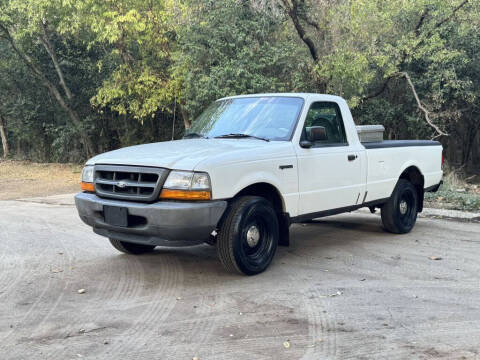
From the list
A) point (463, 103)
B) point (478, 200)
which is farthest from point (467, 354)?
point (463, 103)

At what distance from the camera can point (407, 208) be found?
8297 mm

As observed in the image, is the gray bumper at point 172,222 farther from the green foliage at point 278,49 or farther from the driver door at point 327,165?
the green foliage at point 278,49

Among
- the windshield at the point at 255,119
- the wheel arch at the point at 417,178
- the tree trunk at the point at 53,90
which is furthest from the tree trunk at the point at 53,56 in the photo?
the wheel arch at the point at 417,178

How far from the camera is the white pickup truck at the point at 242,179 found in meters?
5.24

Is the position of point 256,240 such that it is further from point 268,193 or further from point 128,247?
point 128,247

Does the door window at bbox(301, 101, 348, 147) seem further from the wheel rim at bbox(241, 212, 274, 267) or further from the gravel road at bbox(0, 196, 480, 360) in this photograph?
the gravel road at bbox(0, 196, 480, 360)

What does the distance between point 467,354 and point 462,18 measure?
16.8 meters

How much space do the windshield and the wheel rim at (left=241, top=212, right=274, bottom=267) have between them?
41.4 inches

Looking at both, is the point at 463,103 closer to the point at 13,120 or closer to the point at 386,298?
the point at 386,298

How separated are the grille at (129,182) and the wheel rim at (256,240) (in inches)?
40.4

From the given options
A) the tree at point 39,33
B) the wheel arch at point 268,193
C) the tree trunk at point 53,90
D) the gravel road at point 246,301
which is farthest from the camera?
the tree trunk at point 53,90

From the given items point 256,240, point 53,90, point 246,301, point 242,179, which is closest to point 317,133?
point 242,179

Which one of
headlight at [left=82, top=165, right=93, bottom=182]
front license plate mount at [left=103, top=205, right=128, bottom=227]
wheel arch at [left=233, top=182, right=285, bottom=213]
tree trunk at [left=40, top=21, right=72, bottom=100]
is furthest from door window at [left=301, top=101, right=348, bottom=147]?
tree trunk at [left=40, top=21, right=72, bottom=100]

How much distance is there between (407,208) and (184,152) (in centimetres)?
422
